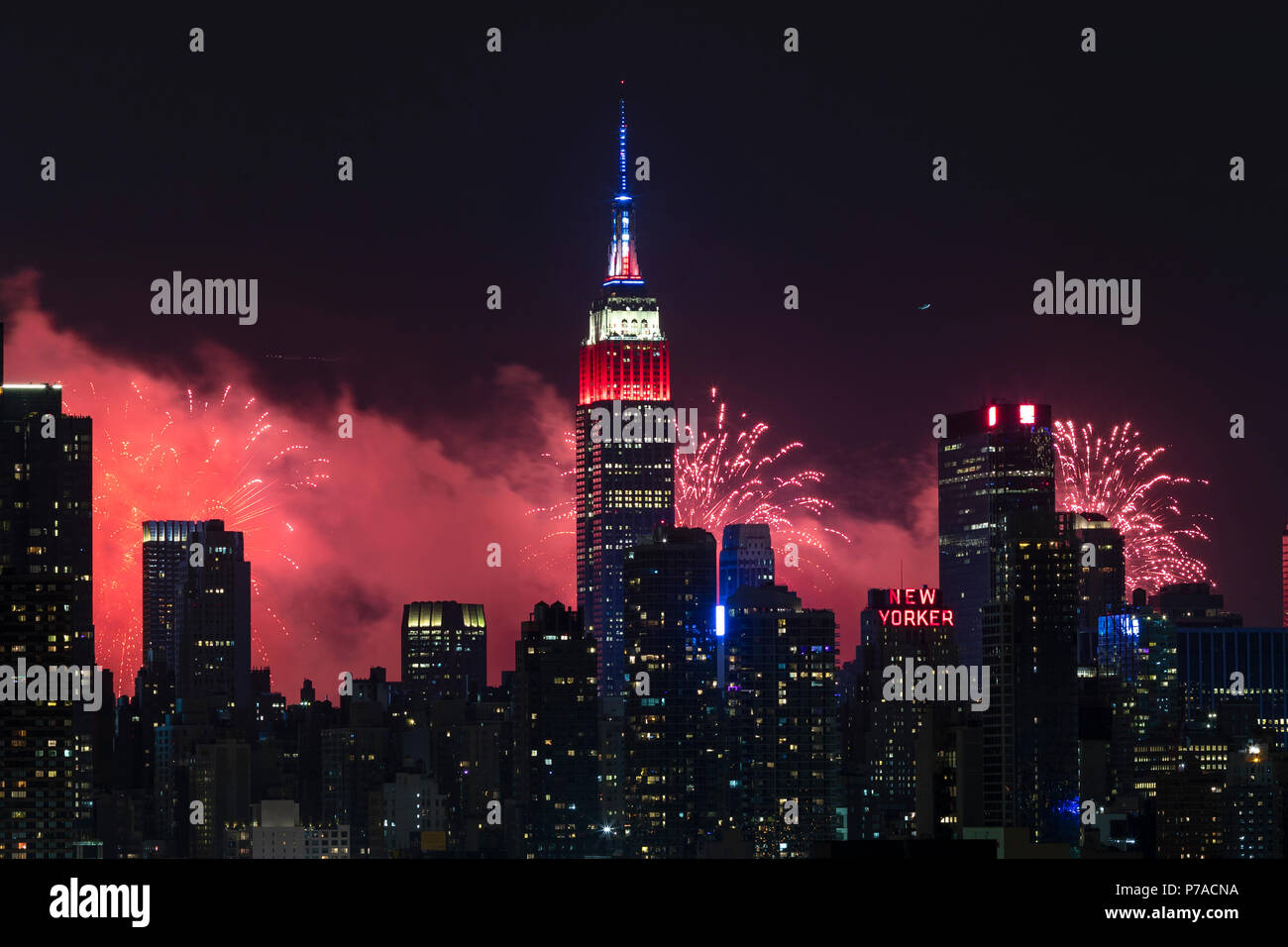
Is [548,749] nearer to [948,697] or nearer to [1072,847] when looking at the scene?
[948,697]

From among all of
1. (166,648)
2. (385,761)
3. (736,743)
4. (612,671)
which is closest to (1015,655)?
(736,743)

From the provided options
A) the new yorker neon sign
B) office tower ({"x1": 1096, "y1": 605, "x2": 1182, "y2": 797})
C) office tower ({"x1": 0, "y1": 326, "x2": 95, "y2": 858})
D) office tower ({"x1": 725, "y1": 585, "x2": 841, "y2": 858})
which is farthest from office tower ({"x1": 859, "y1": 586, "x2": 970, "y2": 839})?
office tower ({"x1": 0, "y1": 326, "x2": 95, "y2": 858})

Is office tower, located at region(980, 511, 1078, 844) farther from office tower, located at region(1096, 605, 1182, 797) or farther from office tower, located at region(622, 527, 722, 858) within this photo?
office tower, located at region(622, 527, 722, 858)

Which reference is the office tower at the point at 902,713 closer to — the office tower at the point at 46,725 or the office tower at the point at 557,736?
Result: the office tower at the point at 557,736

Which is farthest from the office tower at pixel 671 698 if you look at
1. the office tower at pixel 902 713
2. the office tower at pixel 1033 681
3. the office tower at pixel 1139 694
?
the office tower at pixel 1139 694

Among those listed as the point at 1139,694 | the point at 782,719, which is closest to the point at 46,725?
the point at 782,719

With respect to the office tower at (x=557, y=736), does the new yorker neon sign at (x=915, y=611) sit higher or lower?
higher
